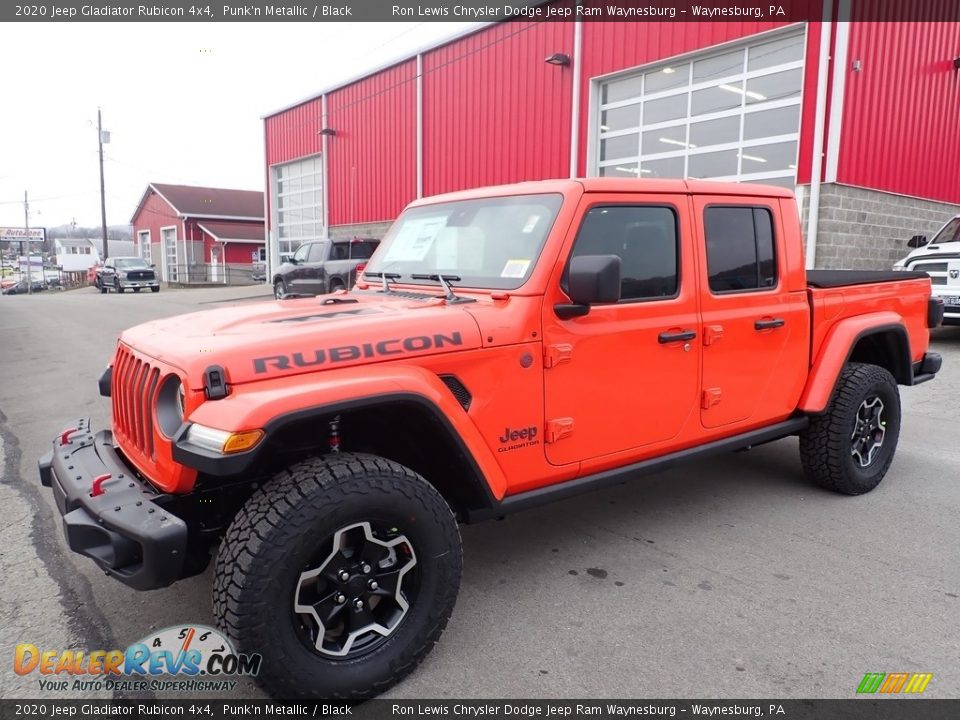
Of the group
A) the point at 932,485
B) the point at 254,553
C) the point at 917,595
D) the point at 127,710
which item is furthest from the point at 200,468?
the point at 932,485

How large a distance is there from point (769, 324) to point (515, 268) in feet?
5.29

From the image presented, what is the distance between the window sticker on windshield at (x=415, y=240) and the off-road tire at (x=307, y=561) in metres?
1.55

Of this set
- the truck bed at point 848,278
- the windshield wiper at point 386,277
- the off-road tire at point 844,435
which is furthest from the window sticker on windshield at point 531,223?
the off-road tire at point 844,435

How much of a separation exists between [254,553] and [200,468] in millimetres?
322

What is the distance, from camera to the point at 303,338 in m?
2.53

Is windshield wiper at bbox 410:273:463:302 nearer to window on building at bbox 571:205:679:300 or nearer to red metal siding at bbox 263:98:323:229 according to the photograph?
window on building at bbox 571:205:679:300

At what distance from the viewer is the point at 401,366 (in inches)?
104

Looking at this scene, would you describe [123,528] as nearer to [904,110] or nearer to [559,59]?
[904,110]

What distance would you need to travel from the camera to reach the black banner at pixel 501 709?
239cm

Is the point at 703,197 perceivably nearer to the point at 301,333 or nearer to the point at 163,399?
the point at 301,333

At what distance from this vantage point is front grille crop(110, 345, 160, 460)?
2.65 metres

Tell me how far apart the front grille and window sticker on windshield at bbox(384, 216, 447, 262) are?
4.89 ft

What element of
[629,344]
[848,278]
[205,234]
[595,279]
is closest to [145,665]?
[595,279]

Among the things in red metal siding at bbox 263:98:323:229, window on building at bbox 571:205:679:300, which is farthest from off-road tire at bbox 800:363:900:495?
red metal siding at bbox 263:98:323:229
